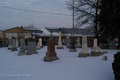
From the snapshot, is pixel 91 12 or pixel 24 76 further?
pixel 91 12

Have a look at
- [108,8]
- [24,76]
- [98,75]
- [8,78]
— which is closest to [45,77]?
[24,76]

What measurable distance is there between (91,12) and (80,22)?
2687 millimetres

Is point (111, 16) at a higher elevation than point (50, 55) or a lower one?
higher

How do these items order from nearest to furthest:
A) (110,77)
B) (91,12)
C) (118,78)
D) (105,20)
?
(118,78) < (110,77) < (105,20) < (91,12)

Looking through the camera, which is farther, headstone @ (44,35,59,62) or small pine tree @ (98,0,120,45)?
small pine tree @ (98,0,120,45)

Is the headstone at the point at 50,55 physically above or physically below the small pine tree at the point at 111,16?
below

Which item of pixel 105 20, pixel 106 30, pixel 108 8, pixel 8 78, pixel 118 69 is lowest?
pixel 8 78

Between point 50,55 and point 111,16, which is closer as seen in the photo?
point 50,55

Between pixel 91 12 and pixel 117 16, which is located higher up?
pixel 91 12

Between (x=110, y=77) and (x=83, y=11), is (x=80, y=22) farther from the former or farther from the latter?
(x=110, y=77)

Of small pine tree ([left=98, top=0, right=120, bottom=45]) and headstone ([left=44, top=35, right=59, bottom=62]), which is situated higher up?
small pine tree ([left=98, top=0, right=120, bottom=45])

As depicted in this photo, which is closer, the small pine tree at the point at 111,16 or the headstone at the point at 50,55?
the headstone at the point at 50,55

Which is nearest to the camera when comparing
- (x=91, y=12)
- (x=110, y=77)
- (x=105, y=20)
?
(x=110, y=77)

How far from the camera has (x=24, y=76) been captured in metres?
6.15
